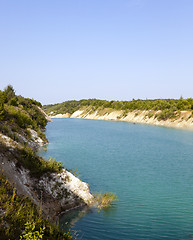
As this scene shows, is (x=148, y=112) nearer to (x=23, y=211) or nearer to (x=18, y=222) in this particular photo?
(x=23, y=211)

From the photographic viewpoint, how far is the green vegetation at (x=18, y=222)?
746 cm

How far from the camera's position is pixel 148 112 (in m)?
101

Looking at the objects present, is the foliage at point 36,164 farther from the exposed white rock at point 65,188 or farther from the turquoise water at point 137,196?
the turquoise water at point 137,196

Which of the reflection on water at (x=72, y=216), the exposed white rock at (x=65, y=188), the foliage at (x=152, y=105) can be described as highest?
the foliage at (x=152, y=105)

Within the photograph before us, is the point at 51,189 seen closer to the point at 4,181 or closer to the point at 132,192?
the point at 4,181

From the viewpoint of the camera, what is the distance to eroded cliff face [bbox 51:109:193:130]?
74.5 meters

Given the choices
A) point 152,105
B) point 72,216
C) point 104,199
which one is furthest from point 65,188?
point 152,105

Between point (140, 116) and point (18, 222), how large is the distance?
9961cm

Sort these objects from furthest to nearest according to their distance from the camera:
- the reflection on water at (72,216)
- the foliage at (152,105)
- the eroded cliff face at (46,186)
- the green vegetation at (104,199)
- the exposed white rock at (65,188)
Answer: the foliage at (152,105)
the green vegetation at (104,199)
the exposed white rock at (65,188)
the eroded cliff face at (46,186)
the reflection on water at (72,216)

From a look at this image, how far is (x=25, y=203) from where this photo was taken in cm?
974

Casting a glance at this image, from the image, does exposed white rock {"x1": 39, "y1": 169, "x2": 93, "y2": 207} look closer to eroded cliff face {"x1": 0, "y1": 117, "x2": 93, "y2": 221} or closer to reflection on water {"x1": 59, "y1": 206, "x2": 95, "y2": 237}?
eroded cliff face {"x1": 0, "y1": 117, "x2": 93, "y2": 221}

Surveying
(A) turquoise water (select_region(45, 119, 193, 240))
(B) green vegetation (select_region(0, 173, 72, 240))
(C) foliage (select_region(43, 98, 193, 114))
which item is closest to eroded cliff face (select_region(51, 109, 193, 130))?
(C) foliage (select_region(43, 98, 193, 114))

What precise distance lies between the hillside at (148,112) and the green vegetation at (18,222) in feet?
223

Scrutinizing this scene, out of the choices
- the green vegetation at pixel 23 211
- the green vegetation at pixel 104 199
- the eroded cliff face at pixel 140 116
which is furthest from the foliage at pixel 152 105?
the green vegetation at pixel 23 211
